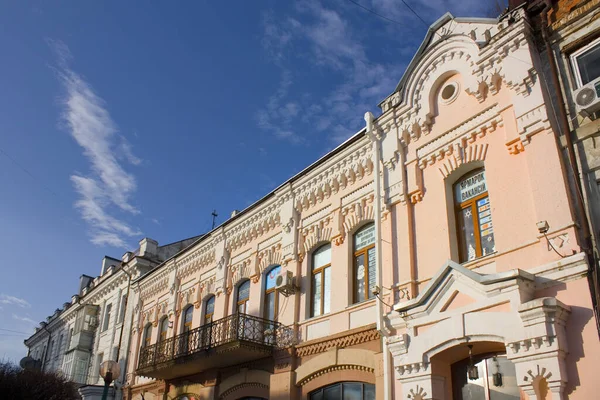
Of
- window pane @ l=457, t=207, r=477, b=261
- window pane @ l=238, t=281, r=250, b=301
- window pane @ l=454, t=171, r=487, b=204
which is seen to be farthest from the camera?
window pane @ l=238, t=281, r=250, b=301

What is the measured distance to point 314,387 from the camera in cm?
1366

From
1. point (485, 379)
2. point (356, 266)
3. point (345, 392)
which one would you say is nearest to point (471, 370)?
point (485, 379)

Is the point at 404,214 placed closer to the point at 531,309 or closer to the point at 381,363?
the point at 381,363

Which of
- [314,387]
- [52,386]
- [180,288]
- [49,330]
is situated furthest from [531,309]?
[49,330]

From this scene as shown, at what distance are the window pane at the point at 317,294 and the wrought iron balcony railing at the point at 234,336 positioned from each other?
2.90ft

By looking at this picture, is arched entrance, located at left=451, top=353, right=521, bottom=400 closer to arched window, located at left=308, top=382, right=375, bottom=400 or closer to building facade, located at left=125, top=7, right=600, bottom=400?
building facade, located at left=125, top=7, right=600, bottom=400

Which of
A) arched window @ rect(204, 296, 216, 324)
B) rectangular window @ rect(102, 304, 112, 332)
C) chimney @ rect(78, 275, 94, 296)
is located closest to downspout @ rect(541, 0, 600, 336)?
arched window @ rect(204, 296, 216, 324)

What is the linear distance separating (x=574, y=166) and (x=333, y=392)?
7.57 m

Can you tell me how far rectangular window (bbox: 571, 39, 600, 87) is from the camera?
33.9ft

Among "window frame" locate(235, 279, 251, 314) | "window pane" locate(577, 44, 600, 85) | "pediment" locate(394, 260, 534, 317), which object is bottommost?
"pediment" locate(394, 260, 534, 317)

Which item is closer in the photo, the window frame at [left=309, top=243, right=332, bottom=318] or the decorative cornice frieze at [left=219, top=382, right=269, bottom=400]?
the window frame at [left=309, top=243, right=332, bottom=318]

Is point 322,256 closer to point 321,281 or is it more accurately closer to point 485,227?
point 321,281

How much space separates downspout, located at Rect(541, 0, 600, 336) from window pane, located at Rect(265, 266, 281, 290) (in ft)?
31.2

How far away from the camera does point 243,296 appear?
18141 mm
